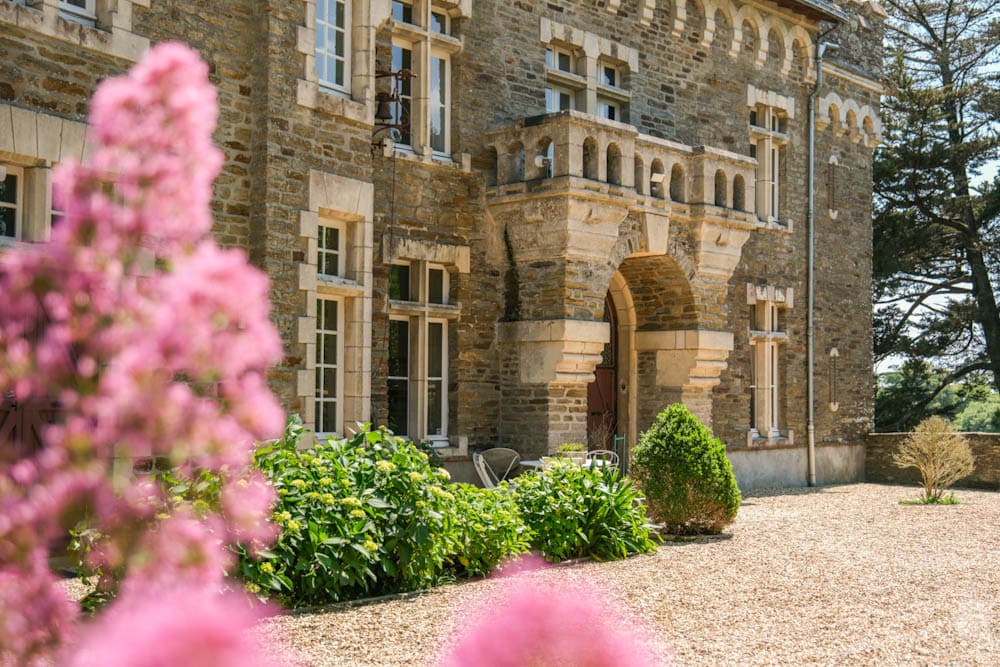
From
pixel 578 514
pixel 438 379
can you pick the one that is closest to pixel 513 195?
pixel 438 379

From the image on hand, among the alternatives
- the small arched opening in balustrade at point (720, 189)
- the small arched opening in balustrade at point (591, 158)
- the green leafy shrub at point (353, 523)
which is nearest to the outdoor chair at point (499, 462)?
the small arched opening in balustrade at point (591, 158)

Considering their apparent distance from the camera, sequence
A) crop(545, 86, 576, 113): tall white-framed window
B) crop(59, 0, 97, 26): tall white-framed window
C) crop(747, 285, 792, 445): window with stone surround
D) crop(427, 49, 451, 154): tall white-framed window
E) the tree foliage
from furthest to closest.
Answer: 1. the tree foliage
2. crop(747, 285, 792, 445): window with stone surround
3. crop(545, 86, 576, 113): tall white-framed window
4. crop(427, 49, 451, 154): tall white-framed window
5. crop(59, 0, 97, 26): tall white-framed window

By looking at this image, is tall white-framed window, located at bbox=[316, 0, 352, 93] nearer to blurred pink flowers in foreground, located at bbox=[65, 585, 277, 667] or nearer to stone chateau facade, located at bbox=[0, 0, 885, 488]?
stone chateau facade, located at bbox=[0, 0, 885, 488]

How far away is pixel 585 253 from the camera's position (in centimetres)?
1296

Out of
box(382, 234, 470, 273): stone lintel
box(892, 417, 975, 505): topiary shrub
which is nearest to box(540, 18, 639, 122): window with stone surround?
box(382, 234, 470, 273): stone lintel

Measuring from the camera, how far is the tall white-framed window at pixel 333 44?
11.0m

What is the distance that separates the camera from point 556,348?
508 inches

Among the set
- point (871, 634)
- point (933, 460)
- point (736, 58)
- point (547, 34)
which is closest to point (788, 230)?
point (736, 58)

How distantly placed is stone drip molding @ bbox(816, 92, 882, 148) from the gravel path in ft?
30.7

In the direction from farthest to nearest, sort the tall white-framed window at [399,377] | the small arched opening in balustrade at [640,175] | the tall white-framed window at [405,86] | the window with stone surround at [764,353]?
the window with stone surround at [764,353] → the small arched opening in balustrade at [640,175] → the tall white-framed window at [405,86] → the tall white-framed window at [399,377]

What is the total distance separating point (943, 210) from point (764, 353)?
35.7 feet

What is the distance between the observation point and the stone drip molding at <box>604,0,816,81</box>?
15953 mm

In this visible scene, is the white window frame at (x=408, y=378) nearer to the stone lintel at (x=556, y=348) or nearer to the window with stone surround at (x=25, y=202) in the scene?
the stone lintel at (x=556, y=348)

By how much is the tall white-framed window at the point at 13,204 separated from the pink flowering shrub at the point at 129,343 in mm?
7367
